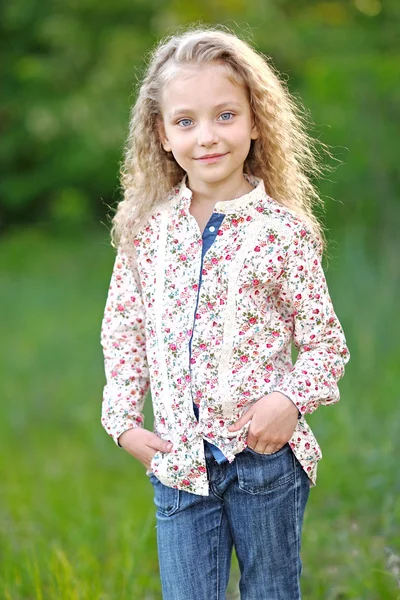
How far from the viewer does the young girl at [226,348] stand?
2.18 meters

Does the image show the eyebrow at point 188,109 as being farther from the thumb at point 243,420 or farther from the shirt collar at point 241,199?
the thumb at point 243,420

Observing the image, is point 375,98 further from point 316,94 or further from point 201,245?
point 201,245

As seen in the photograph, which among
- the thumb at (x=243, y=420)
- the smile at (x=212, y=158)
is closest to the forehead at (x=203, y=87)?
the smile at (x=212, y=158)

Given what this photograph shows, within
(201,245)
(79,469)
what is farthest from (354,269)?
(201,245)

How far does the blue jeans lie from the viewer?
219cm

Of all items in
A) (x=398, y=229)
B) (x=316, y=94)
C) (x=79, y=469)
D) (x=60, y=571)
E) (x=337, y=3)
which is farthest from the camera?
(x=337, y=3)

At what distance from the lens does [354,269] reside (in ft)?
19.5

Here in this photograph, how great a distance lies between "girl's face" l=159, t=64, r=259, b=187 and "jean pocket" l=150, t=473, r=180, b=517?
2.37ft

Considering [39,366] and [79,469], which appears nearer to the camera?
[79,469]

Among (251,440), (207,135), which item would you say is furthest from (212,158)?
(251,440)

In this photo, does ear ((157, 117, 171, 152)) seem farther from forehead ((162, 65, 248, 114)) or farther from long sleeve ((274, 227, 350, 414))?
long sleeve ((274, 227, 350, 414))

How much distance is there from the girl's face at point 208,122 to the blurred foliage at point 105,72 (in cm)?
687

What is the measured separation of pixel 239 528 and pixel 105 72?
1040 centimetres

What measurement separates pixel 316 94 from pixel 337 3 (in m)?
3.84
